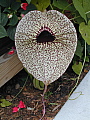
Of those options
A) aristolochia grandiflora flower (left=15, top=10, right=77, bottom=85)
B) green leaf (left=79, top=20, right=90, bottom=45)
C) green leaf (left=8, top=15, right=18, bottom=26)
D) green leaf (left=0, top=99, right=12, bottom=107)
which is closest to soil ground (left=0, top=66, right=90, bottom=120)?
green leaf (left=0, top=99, right=12, bottom=107)

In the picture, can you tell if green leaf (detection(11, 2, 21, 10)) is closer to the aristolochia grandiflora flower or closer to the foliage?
the foliage

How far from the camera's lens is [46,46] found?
4.36 feet

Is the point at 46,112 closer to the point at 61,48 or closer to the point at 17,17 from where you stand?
the point at 61,48

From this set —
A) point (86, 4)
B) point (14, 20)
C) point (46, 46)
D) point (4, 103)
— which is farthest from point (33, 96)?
point (86, 4)

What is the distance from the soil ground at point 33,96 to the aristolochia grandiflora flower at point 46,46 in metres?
0.27

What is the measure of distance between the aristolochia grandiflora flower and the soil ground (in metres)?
0.27

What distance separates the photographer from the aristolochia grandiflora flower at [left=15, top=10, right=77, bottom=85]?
130 cm

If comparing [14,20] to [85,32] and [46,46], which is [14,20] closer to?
[46,46]

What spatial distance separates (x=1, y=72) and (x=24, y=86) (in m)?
0.29

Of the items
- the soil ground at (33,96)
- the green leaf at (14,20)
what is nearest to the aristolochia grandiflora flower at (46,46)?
the green leaf at (14,20)

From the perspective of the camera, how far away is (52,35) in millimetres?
1351

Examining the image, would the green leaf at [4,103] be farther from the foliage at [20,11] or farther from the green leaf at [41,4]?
the green leaf at [41,4]

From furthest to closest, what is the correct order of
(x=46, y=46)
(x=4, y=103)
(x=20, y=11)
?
(x=4, y=103)
(x=20, y=11)
(x=46, y=46)

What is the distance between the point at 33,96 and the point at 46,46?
0.48 meters
